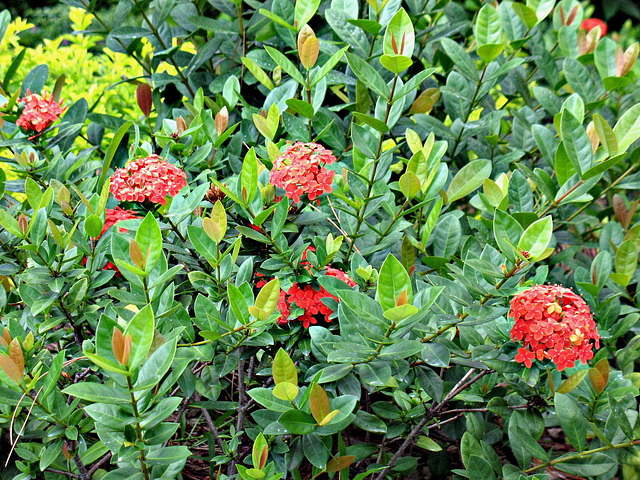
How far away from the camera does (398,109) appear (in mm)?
1335

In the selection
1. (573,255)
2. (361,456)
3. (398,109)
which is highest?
(398,109)

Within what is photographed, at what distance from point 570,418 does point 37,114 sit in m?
1.58

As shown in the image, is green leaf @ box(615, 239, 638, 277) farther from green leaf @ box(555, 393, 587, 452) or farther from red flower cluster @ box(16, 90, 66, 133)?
red flower cluster @ box(16, 90, 66, 133)

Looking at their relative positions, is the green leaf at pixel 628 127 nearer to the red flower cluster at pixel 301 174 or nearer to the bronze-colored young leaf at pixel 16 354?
the red flower cluster at pixel 301 174

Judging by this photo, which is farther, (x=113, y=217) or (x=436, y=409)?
(x=113, y=217)

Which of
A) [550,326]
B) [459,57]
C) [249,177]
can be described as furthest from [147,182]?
[459,57]

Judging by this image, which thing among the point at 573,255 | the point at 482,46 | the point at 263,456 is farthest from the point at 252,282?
the point at 573,255

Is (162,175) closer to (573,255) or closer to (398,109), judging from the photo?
(398,109)

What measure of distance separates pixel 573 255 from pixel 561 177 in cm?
69

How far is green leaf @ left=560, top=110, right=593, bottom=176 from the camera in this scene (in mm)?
1272

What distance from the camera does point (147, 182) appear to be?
1.27 metres

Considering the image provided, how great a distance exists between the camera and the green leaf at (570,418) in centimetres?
118

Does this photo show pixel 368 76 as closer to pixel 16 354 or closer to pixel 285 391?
pixel 285 391

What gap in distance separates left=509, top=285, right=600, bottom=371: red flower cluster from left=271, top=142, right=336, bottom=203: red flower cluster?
46 centimetres
